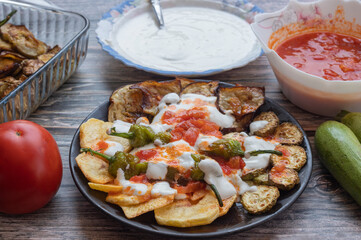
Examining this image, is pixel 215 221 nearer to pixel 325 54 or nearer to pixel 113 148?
pixel 113 148

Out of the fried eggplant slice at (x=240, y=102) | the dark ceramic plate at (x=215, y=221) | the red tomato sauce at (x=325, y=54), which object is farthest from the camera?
the red tomato sauce at (x=325, y=54)

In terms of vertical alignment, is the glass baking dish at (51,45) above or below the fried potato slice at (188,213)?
above

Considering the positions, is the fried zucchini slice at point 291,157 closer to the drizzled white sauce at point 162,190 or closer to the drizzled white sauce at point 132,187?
the drizzled white sauce at point 162,190

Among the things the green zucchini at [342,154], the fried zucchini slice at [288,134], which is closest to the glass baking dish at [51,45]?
the fried zucchini slice at [288,134]

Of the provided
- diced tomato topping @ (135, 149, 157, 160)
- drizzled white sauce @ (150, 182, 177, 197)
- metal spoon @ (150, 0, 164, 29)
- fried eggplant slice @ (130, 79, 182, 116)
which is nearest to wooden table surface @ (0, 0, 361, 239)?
drizzled white sauce @ (150, 182, 177, 197)

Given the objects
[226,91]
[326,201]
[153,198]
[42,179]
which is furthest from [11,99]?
[326,201]

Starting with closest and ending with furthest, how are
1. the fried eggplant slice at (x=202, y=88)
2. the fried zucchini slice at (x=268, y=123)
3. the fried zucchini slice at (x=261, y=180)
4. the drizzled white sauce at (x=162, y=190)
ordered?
the drizzled white sauce at (x=162, y=190) → the fried zucchini slice at (x=261, y=180) → the fried zucchini slice at (x=268, y=123) → the fried eggplant slice at (x=202, y=88)

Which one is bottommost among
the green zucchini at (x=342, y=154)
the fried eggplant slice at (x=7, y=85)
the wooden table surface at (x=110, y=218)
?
the wooden table surface at (x=110, y=218)

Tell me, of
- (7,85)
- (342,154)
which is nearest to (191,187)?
(342,154)
